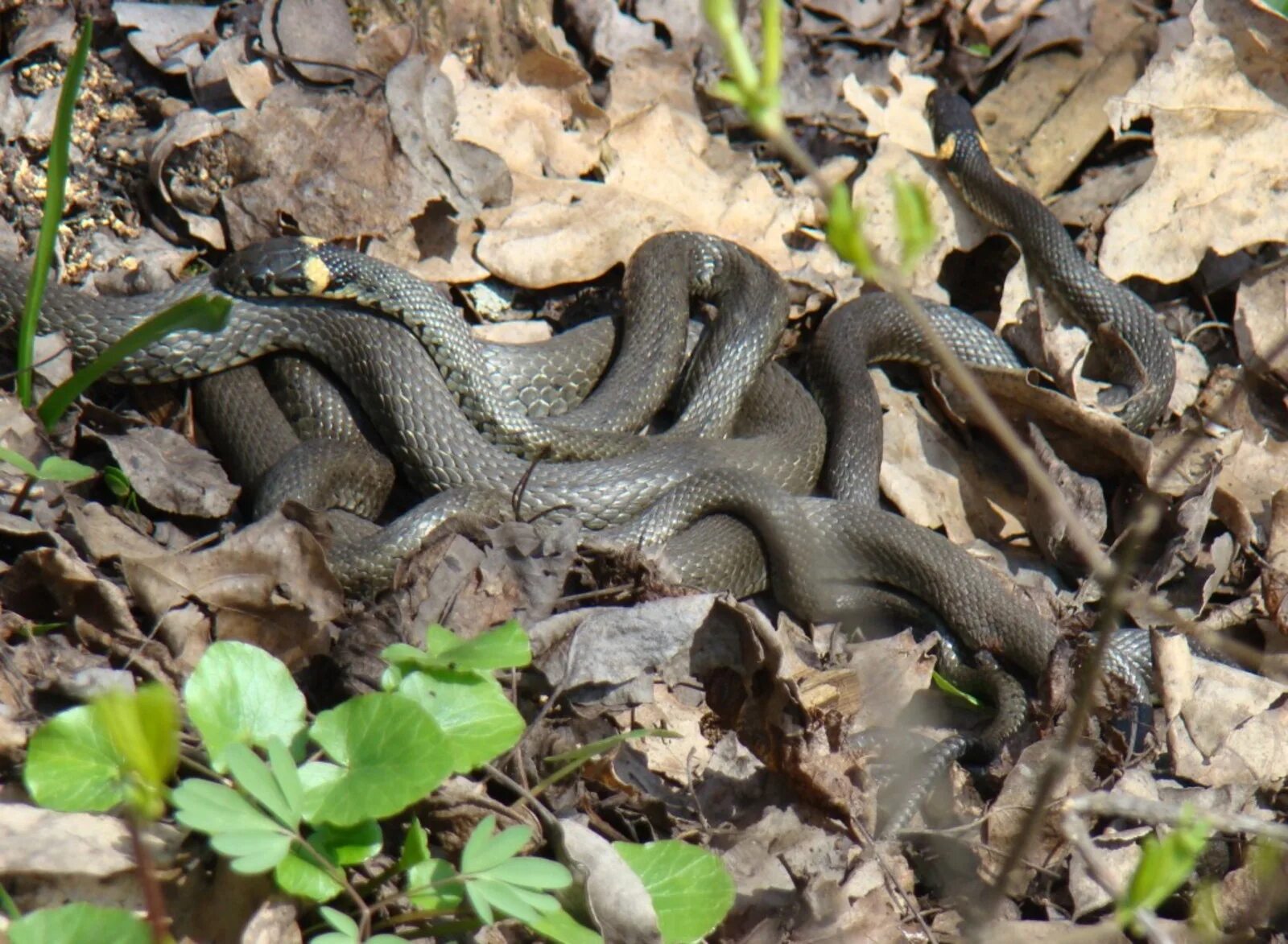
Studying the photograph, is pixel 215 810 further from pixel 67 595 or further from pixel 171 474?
pixel 171 474

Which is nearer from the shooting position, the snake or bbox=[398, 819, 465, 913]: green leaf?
bbox=[398, 819, 465, 913]: green leaf

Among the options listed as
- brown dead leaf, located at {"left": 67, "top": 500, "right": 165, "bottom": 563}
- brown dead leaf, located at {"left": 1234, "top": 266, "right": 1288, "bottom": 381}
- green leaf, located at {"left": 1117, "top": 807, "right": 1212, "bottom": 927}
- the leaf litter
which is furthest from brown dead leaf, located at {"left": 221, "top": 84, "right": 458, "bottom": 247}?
green leaf, located at {"left": 1117, "top": 807, "right": 1212, "bottom": 927}

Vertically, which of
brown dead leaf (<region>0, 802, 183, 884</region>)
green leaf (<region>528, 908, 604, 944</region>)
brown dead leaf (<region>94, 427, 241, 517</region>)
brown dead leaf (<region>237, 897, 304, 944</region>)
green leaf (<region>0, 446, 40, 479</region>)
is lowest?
brown dead leaf (<region>94, 427, 241, 517</region>)

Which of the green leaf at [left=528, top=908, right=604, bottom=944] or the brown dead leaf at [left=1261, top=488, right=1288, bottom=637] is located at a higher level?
the green leaf at [left=528, top=908, right=604, bottom=944]

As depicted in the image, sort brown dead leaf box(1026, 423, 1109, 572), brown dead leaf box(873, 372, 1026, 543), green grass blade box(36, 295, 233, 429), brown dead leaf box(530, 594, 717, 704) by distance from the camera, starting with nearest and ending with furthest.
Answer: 1. green grass blade box(36, 295, 233, 429)
2. brown dead leaf box(530, 594, 717, 704)
3. brown dead leaf box(1026, 423, 1109, 572)
4. brown dead leaf box(873, 372, 1026, 543)

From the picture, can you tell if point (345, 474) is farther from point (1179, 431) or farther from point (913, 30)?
point (913, 30)

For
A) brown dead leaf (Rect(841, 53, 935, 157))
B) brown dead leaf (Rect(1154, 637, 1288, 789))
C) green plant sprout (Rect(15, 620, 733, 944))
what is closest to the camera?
green plant sprout (Rect(15, 620, 733, 944))

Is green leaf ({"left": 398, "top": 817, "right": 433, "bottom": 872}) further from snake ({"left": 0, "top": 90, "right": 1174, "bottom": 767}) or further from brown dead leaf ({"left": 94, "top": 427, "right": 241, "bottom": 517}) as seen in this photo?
brown dead leaf ({"left": 94, "top": 427, "right": 241, "bottom": 517})

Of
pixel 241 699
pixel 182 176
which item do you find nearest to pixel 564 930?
pixel 241 699
